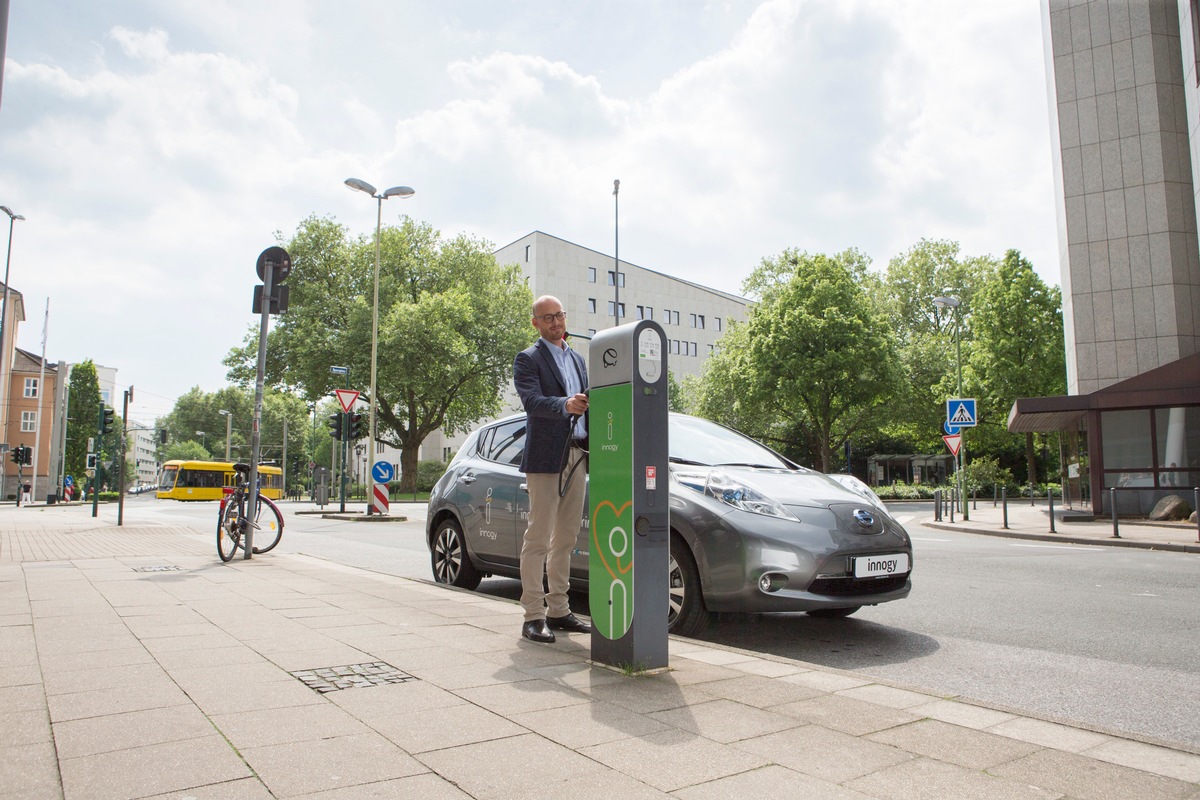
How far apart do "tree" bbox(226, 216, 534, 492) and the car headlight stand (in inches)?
1343

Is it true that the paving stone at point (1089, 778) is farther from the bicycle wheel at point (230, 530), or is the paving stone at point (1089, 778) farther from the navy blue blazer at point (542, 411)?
the bicycle wheel at point (230, 530)

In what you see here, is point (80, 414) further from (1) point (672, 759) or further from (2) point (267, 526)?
(1) point (672, 759)

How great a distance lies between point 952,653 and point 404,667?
3.42 meters

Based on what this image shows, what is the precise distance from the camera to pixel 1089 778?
2.68 metres

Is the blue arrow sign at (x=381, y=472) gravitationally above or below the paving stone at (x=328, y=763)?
above

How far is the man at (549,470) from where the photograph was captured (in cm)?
490

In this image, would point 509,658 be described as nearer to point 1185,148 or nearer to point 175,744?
point 175,744

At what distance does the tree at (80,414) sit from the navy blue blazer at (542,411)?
8171 centimetres

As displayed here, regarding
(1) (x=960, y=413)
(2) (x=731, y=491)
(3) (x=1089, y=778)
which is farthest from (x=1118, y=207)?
(3) (x=1089, y=778)

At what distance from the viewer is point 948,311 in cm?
5784

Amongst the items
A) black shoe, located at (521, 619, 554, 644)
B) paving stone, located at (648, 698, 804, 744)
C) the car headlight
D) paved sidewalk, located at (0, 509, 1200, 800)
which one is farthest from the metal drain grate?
the car headlight

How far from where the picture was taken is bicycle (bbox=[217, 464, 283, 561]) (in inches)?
392

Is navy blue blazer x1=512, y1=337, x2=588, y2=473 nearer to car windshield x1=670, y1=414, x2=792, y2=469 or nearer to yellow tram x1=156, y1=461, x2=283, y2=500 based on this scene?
car windshield x1=670, y1=414, x2=792, y2=469

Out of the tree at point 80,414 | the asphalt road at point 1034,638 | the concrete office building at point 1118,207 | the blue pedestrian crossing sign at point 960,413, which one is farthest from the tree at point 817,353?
the tree at point 80,414
